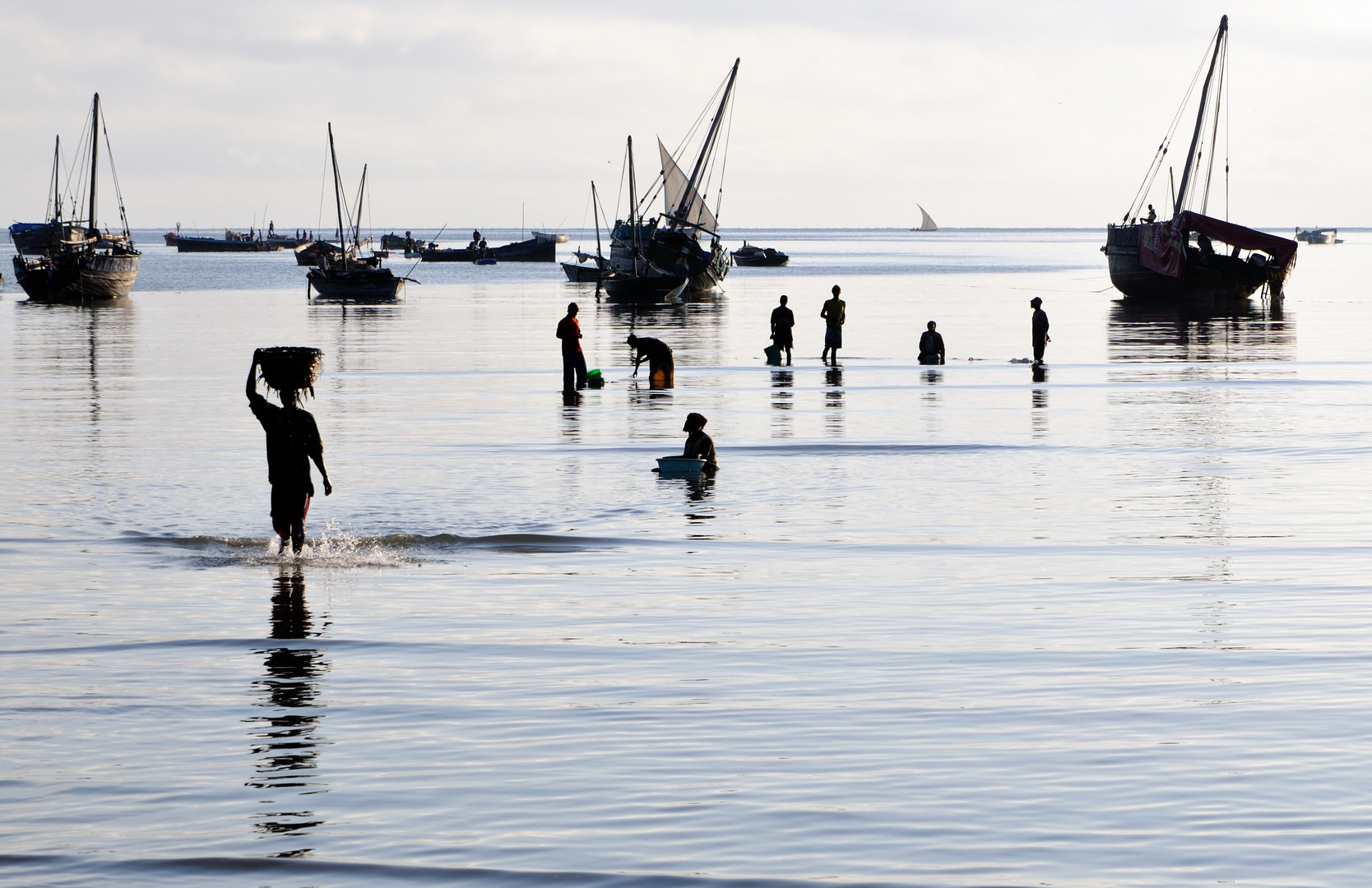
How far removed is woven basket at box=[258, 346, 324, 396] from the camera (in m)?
12.0

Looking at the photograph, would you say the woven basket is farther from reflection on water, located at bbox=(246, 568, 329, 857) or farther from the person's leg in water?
the person's leg in water

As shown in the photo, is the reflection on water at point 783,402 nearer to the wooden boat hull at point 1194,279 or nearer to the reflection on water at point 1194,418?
the reflection on water at point 1194,418

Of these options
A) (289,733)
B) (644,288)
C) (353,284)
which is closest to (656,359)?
(289,733)

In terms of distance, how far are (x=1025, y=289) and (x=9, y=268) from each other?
290 feet

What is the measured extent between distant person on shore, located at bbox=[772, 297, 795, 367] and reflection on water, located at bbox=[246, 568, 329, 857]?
25835 millimetres

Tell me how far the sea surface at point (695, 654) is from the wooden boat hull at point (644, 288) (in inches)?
1931

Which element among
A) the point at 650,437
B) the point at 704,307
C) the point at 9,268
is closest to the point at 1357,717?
the point at 650,437

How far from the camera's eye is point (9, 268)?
441ft

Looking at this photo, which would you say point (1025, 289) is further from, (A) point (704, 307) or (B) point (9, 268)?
(B) point (9, 268)

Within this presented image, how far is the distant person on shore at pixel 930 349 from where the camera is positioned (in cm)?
3634

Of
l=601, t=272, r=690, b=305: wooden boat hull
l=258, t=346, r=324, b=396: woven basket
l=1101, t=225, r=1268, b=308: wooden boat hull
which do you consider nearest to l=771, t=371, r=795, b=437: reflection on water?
l=258, t=346, r=324, b=396: woven basket

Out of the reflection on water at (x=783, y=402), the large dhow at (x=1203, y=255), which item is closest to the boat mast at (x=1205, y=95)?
the large dhow at (x=1203, y=255)

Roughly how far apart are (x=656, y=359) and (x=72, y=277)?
5660cm

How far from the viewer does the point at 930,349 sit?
119 ft
